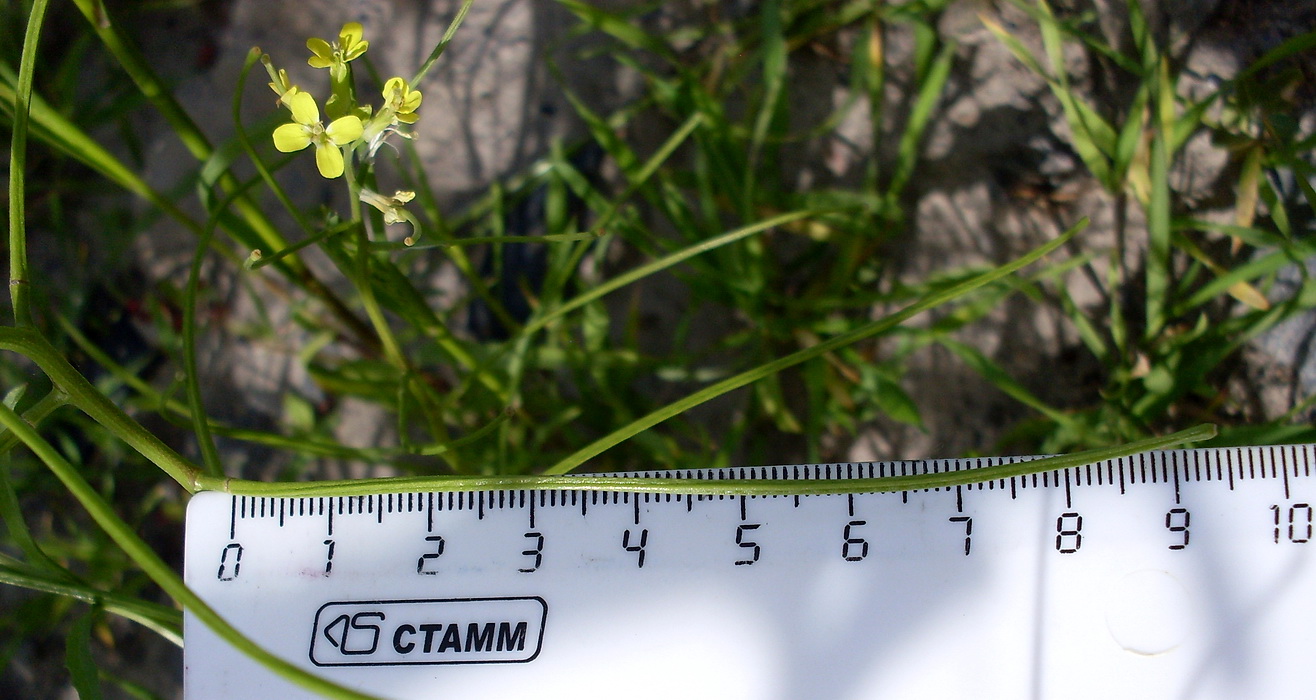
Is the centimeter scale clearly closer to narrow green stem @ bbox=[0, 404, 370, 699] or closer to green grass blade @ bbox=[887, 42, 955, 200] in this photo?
narrow green stem @ bbox=[0, 404, 370, 699]

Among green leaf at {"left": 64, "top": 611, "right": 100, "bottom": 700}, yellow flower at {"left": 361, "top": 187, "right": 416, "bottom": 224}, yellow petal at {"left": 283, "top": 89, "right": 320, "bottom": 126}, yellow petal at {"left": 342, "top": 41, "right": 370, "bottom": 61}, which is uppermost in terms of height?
yellow petal at {"left": 342, "top": 41, "right": 370, "bottom": 61}

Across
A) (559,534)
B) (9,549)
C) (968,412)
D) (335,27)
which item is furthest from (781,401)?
(9,549)

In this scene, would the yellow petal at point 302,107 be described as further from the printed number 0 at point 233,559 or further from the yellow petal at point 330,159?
the printed number 0 at point 233,559

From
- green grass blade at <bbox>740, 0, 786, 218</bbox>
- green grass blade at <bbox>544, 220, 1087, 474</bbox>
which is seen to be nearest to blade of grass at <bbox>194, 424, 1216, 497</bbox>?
green grass blade at <bbox>544, 220, 1087, 474</bbox>

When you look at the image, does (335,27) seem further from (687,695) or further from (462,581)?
(687,695)

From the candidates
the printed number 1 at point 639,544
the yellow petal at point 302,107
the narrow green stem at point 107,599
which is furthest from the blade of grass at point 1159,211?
the narrow green stem at point 107,599

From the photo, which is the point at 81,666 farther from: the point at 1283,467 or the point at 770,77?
the point at 1283,467
